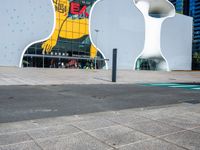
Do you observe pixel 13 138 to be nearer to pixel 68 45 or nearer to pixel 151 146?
pixel 151 146

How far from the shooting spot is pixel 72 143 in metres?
4.04

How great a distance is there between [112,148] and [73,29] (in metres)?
42.3

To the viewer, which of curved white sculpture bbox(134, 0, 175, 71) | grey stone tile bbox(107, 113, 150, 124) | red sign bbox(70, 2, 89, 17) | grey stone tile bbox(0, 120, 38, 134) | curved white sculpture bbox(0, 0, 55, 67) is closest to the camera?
grey stone tile bbox(0, 120, 38, 134)

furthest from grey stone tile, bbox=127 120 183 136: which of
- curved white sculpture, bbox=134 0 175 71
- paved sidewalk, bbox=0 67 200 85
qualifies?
curved white sculpture, bbox=134 0 175 71

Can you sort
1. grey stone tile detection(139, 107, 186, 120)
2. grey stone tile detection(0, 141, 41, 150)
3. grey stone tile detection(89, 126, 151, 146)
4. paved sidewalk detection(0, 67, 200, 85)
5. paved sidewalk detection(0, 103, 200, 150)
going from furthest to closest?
1. paved sidewalk detection(0, 67, 200, 85)
2. grey stone tile detection(139, 107, 186, 120)
3. grey stone tile detection(89, 126, 151, 146)
4. paved sidewalk detection(0, 103, 200, 150)
5. grey stone tile detection(0, 141, 41, 150)

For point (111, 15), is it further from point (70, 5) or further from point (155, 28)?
point (155, 28)

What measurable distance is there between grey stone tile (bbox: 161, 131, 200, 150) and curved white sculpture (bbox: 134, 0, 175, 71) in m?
49.9

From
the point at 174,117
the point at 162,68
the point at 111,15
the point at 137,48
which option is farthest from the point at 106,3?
the point at 174,117

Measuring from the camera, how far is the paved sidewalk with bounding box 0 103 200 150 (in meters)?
3.97

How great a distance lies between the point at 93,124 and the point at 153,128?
131 cm

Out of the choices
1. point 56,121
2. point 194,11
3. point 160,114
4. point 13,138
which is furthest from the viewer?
point 194,11

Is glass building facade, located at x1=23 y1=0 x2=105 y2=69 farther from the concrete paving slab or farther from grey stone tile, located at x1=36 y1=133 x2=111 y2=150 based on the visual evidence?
grey stone tile, located at x1=36 y1=133 x2=111 y2=150

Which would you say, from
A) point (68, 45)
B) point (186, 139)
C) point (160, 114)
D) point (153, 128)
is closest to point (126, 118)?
point (153, 128)

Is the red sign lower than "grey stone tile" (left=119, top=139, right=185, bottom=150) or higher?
higher
